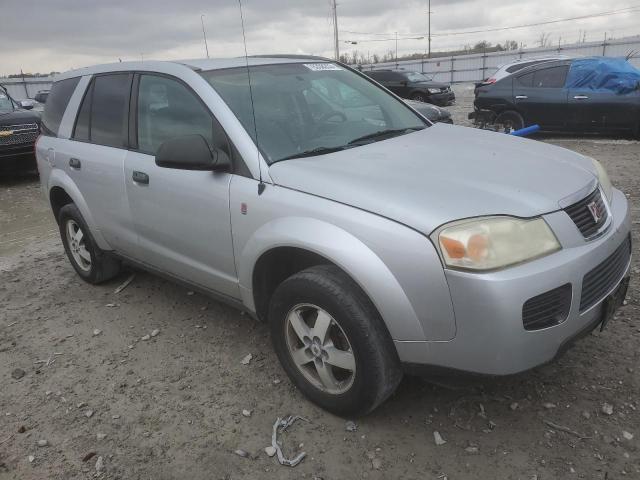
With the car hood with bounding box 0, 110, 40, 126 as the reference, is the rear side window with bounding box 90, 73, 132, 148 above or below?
above

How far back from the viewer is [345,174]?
97.5 inches

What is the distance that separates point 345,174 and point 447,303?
79 cm

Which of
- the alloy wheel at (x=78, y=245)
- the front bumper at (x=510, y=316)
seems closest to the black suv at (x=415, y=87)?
the alloy wheel at (x=78, y=245)

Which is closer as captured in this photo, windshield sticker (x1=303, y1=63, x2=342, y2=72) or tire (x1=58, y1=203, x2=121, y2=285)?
windshield sticker (x1=303, y1=63, x2=342, y2=72)

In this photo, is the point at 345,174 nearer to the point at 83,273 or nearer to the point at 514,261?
the point at 514,261

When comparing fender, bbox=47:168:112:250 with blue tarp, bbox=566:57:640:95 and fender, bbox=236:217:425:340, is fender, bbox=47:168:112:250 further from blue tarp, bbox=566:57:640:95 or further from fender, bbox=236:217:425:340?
blue tarp, bbox=566:57:640:95

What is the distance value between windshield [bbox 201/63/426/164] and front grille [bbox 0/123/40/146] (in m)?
7.50

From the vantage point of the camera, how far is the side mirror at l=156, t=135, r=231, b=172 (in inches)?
107

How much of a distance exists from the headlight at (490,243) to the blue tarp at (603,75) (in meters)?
9.10

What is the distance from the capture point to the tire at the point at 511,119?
10501mm

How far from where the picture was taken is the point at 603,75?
32.1 feet

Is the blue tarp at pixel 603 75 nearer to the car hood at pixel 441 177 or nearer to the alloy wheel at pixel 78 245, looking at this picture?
the car hood at pixel 441 177

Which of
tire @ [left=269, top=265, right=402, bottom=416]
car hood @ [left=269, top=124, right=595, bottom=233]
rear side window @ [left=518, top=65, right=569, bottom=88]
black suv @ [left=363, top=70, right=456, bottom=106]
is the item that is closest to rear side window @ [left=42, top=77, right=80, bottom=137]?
car hood @ [left=269, top=124, right=595, bottom=233]

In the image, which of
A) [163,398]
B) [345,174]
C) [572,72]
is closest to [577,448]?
[345,174]
